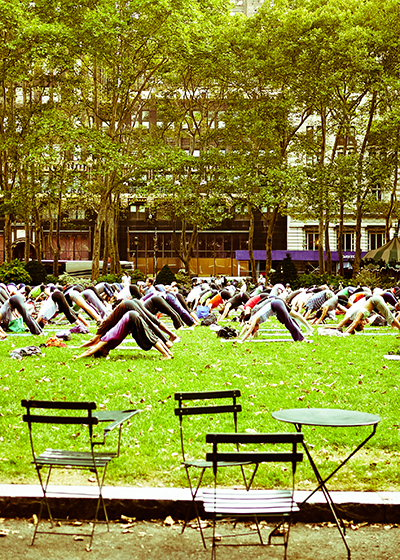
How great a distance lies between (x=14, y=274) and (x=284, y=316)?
22003 mm

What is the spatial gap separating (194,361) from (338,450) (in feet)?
19.5

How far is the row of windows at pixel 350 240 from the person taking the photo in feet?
221

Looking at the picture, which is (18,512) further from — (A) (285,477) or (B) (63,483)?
(A) (285,477)

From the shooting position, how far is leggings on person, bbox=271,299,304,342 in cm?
1595

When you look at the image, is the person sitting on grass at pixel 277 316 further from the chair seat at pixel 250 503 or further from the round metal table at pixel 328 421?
the chair seat at pixel 250 503

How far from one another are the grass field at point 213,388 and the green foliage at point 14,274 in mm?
18187

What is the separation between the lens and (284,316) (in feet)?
52.8

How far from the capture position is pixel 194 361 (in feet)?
41.9

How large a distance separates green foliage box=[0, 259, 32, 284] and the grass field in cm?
1819

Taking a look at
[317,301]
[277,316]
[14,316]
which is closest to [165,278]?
[317,301]

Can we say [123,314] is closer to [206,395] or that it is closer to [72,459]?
[206,395]

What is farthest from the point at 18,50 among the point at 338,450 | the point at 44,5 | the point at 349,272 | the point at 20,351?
the point at 349,272

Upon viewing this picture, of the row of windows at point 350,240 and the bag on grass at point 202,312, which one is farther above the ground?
the row of windows at point 350,240

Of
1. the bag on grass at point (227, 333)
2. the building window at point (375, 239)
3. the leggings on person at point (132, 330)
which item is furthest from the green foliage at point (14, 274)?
A: the building window at point (375, 239)
